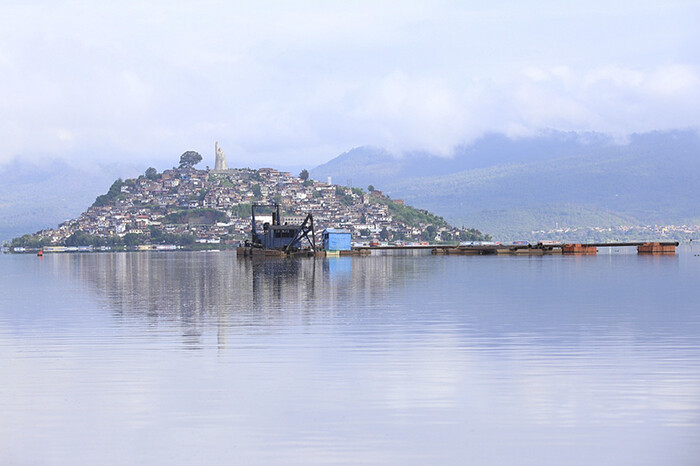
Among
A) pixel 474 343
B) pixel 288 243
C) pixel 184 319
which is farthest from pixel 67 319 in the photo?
pixel 288 243

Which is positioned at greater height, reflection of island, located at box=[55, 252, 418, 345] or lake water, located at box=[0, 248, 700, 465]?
reflection of island, located at box=[55, 252, 418, 345]

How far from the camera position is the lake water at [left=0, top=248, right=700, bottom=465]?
41.6 feet

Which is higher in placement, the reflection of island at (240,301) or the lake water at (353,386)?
the reflection of island at (240,301)

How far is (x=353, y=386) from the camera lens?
56.9 ft

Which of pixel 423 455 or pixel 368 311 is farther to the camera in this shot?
pixel 368 311

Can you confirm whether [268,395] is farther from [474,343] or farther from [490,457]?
[474,343]

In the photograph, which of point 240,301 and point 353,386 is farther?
point 240,301

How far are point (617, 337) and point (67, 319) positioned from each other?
64.3 feet

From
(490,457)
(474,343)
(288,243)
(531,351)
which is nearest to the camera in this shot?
(490,457)

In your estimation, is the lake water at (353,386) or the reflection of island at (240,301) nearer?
the lake water at (353,386)

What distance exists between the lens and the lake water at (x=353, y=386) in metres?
12.7

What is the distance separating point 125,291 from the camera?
2056 inches

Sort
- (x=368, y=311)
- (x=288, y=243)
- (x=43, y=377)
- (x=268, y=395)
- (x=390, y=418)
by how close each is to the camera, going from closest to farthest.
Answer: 1. (x=390, y=418)
2. (x=268, y=395)
3. (x=43, y=377)
4. (x=368, y=311)
5. (x=288, y=243)

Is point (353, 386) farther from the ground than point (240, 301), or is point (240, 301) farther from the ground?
point (240, 301)
